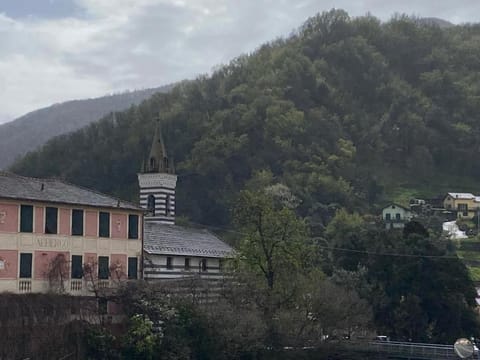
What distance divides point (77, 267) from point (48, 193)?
3.98 meters

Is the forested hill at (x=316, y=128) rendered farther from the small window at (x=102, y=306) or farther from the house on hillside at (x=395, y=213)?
the small window at (x=102, y=306)

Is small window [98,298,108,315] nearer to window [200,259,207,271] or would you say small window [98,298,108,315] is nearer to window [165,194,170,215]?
window [200,259,207,271]

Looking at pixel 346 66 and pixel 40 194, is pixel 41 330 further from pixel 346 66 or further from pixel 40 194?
pixel 346 66

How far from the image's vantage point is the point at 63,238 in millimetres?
44625

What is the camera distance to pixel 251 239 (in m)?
52.8

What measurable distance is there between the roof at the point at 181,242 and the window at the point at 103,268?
3.71 meters

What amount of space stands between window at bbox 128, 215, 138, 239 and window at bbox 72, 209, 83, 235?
10.9 ft

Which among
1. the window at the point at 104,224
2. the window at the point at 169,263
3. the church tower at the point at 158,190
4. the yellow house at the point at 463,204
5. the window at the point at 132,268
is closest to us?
the window at the point at 104,224

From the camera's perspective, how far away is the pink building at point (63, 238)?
42406 mm

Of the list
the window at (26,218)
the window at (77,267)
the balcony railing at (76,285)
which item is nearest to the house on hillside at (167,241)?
the window at (77,267)

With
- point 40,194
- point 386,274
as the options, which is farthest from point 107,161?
point 40,194

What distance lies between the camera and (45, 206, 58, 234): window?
44031mm

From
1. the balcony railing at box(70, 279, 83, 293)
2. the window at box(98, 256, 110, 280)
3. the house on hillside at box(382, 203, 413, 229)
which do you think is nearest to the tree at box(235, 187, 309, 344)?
the window at box(98, 256, 110, 280)

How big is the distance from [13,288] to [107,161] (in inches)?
3438
